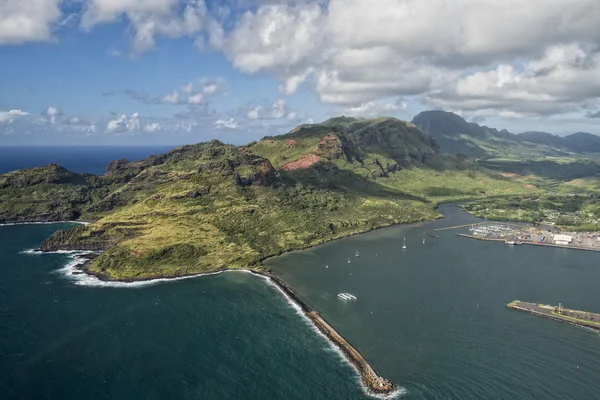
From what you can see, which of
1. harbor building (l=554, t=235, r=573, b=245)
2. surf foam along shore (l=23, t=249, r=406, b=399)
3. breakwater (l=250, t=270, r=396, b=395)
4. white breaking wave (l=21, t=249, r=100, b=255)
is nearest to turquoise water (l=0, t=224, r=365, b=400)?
surf foam along shore (l=23, t=249, r=406, b=399)

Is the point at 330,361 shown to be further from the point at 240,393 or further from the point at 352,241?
the point at 352,241

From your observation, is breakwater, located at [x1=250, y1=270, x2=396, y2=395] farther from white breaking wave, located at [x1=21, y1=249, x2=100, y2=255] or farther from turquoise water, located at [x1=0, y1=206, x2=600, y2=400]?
white breaking wave, located at [x1=21, y1=249, x2=100, y2=255]

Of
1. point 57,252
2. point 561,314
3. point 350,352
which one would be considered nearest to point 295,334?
point 350,352

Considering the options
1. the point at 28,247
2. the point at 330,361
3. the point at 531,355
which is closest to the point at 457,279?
the point at 531,355

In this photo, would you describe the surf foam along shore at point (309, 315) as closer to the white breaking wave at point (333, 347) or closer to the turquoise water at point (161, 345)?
the white breaking wave at point (333, 347)

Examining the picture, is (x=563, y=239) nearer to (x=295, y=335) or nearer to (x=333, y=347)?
(x=333, y=347)

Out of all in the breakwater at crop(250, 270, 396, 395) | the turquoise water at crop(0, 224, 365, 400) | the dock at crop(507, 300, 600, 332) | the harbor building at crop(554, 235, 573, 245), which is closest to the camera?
the breakwater at crop(250, 270, 396, 395)

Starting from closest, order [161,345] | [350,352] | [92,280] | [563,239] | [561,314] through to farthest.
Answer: [350,352], [161,345], [561,314], [92,280], [563,239]
